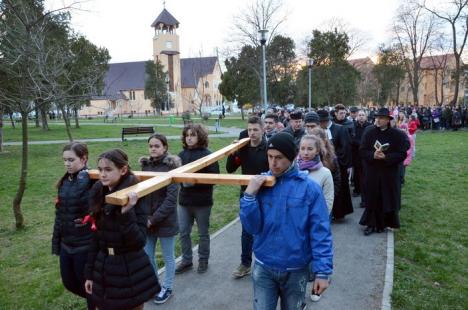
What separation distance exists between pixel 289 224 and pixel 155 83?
6958cm

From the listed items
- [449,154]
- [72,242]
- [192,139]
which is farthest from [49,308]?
[449,154]

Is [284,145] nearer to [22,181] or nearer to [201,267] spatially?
[201,267]

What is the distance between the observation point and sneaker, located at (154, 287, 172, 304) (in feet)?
14.3

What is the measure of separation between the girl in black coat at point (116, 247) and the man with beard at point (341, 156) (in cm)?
480

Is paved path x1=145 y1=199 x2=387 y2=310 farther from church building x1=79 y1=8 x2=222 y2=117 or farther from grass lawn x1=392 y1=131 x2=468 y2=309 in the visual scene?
church building x1=79 y1=8 x2=222 y2=117

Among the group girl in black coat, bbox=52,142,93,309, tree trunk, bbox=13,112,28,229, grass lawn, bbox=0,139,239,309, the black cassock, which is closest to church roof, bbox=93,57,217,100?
grass lawn, bbox=0,139,239,309

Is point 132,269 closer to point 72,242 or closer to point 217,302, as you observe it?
point 72,242

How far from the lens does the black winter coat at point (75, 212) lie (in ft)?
11.7

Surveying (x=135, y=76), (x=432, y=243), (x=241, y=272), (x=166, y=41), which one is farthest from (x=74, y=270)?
(x=135, y=76)

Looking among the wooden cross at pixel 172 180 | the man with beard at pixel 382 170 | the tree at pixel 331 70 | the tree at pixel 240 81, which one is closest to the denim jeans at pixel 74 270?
the wooden cross at pixel 172 180

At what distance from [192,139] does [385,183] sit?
3512 millimetres

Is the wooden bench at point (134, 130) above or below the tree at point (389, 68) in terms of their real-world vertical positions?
below

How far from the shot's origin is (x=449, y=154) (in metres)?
16.4

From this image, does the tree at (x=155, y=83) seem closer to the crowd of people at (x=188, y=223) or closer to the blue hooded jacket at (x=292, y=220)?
the crowd of people at (x=188, y=223)
